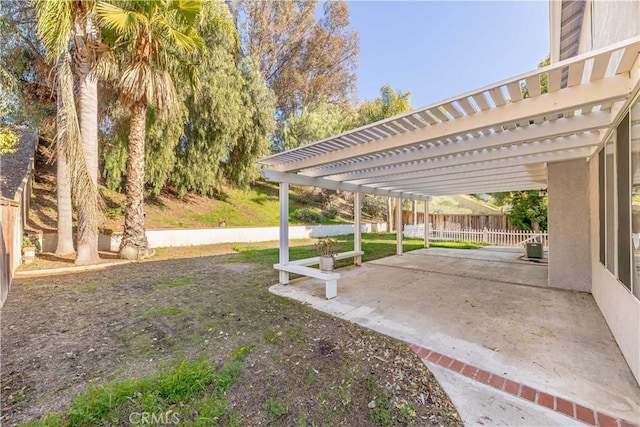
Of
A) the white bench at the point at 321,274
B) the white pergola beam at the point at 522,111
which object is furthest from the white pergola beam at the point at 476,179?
the white bench at the point at 321,274

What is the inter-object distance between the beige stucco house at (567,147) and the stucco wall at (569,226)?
0.05ft

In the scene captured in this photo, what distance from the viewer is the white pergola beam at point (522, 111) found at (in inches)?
104

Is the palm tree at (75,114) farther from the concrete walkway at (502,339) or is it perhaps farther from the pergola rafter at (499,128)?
the concrete walkway at (502,339)

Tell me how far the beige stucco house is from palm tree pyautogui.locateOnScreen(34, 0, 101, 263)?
5305mm

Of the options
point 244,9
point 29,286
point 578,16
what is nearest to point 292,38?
point 244,9

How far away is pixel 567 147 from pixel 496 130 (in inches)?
64.1

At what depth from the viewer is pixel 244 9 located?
19.0m

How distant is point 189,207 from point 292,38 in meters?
15.0

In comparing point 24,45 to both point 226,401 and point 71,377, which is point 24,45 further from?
point 226,401

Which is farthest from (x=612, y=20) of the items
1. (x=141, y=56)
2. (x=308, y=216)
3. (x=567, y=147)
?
(x=308, y=216)

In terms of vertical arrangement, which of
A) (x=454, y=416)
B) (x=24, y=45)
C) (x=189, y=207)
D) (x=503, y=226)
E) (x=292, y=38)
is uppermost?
(x=292, y=38)

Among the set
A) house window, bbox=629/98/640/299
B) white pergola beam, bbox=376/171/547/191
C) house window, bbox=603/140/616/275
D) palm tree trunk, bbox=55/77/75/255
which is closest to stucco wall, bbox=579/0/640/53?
house window, bbox=629/98/640/299

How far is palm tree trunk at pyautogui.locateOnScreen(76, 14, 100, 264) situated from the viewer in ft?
24.1

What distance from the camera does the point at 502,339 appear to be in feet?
11.5
